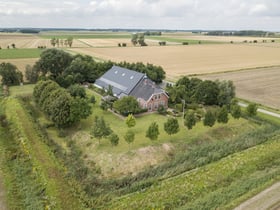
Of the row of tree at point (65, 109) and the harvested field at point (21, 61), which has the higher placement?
the harvested field at point (21, 61)

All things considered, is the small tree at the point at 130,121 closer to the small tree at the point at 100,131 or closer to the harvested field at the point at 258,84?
the small tree at the point at 100,131

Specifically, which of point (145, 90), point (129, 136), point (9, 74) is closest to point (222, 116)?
point (129, 136)

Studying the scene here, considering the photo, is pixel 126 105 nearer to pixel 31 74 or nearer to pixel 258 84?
pixel 31 74

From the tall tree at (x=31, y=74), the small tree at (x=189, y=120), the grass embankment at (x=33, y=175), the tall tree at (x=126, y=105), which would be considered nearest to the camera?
the grass embankment at (x=33, y=175)

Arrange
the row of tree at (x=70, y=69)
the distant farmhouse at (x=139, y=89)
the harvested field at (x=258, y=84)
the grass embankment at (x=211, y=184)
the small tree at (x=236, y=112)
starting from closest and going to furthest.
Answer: the grass embankment at (x=211, y=184) → the small tree at (x=236, y=112) → the distant farmhouse at (x=139, y=89) → the harvested field at (x=258, y=84) → the row of tree at (x=70, y=69)

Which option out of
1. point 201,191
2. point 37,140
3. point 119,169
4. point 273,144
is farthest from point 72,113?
point 273,144

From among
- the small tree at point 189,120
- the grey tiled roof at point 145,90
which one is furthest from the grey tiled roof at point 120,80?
the small tree at point 189,120

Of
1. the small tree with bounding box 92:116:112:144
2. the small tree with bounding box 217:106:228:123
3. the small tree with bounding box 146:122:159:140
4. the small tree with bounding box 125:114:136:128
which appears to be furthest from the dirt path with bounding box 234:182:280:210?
the small tree with bounding box 125:114:136:128
